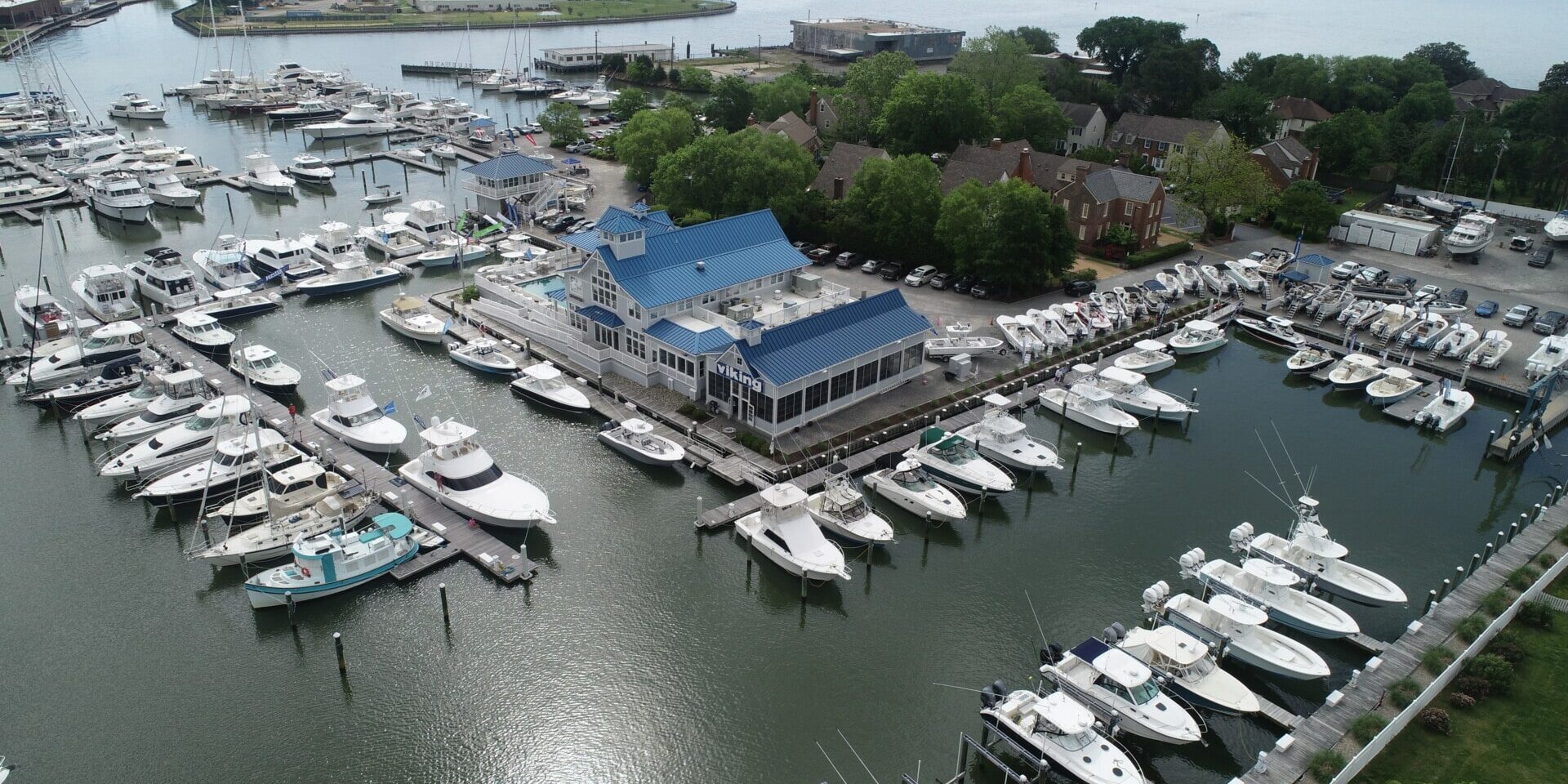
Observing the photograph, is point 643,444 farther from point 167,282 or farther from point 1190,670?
point 167,282

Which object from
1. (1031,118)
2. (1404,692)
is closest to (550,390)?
(1404,692)

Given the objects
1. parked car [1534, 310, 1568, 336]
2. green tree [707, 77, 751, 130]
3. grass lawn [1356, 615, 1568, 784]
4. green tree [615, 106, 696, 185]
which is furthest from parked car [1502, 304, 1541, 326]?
green tree [707, 77, 751, 130]

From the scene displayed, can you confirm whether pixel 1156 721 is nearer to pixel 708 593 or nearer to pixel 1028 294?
pixel 708 593

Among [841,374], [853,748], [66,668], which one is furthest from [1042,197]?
[66,668]

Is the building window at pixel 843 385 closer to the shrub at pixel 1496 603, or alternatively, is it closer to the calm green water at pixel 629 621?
the calm green water at pixel 629 621

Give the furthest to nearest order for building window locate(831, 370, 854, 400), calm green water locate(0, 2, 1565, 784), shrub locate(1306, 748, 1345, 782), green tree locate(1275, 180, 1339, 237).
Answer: green tree locate(1275, 180, 1339, 237) → building window locate(831, 370, 854, 400) → calm green water locate(0, 2, 1565, 784) → shrub locate(1306, 748, 1345, 782)

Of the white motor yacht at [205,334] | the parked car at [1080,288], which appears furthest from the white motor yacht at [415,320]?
the parked car at [1080,288]

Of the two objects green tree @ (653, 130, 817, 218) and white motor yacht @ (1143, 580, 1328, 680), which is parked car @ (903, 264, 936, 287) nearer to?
green tree @ (653, 130, 817, 218)
